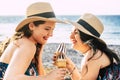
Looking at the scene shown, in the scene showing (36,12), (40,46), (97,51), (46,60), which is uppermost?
(36,12)

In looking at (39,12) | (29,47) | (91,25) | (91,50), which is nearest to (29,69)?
(29,47)

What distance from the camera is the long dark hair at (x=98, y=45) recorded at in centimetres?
363

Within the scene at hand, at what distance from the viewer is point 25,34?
307cm

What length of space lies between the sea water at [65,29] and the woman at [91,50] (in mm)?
9550

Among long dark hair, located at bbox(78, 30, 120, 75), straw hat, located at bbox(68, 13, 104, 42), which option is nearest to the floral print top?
long dark hair, located at bbox(78, 30, 120, 75)

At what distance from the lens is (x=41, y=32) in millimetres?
3102

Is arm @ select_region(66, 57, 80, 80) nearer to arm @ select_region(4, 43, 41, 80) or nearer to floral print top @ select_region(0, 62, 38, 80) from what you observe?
floral print top @ select_region(0, 62, 38, 80)

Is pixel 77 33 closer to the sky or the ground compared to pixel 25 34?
closer to the ground

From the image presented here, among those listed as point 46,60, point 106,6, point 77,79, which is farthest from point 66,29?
point 77,79

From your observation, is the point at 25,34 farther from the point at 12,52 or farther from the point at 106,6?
the point at 106,6

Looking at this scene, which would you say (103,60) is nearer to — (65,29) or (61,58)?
(61,58)

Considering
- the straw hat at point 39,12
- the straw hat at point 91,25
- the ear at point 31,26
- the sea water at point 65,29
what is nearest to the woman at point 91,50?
the straw hat at point 91,25

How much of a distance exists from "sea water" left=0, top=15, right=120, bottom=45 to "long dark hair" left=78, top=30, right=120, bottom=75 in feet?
31.7

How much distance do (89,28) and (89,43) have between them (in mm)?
188
